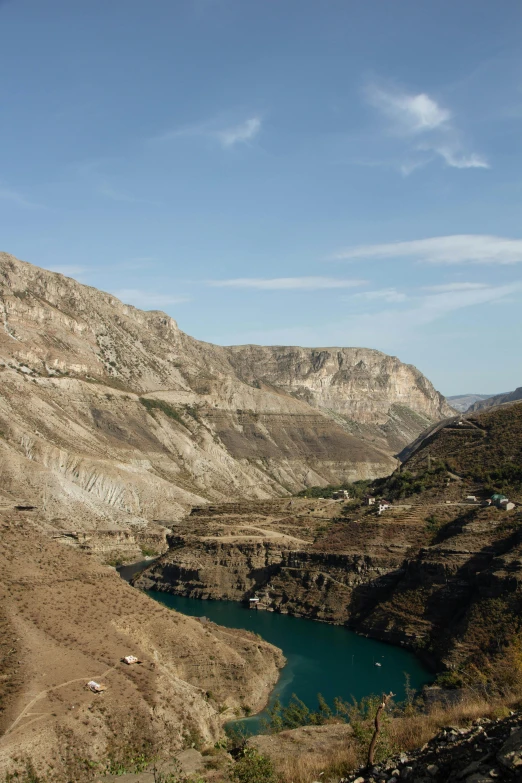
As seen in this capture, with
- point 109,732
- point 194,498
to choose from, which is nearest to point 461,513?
point 109,732

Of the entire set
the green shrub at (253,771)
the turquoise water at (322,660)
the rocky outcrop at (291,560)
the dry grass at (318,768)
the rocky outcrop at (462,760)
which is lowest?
the turquoise water at (322,660)

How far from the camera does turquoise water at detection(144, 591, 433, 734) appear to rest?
174 ft

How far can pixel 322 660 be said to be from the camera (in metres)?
61.2

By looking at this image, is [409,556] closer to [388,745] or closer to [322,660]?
[322,660]

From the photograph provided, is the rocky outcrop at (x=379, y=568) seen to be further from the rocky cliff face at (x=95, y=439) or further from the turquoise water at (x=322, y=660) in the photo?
the rocky cliff face at (x=95, y=439)

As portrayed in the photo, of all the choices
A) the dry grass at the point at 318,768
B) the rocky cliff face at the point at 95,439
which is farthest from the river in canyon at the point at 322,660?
the rocky cliff face at the point at 95,439

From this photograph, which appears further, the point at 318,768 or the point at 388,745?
the point at 388,745

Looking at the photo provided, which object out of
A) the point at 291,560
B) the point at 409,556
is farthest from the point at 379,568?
the point at 291,560

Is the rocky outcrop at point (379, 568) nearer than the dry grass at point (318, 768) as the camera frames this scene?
No

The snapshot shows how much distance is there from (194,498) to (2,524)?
305 ft

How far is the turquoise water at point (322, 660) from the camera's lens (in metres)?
52.9

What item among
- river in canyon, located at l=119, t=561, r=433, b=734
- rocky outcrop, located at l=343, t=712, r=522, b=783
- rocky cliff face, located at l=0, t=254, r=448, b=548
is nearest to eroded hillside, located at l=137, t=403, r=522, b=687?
river in canyon, located at l=119, t=561, r=433, b=734

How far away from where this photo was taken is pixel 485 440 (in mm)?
94062

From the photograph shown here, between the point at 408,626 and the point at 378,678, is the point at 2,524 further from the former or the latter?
the point at 408,626
